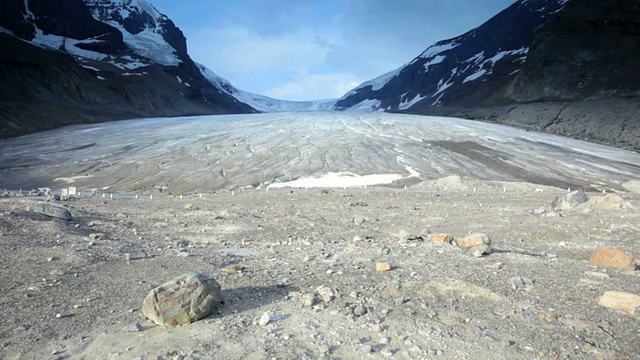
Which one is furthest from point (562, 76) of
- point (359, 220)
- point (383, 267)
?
point (383, 267)

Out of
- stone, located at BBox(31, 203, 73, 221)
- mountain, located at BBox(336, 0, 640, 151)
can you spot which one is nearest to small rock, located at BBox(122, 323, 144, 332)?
stone, located at BBox(31, 203, 73, 221)

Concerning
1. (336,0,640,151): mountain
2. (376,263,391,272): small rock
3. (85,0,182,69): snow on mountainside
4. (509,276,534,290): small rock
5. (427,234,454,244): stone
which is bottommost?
(427,234,454,244): stone

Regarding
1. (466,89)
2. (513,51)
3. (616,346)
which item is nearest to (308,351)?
(616,346)

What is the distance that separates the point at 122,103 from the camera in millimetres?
85750

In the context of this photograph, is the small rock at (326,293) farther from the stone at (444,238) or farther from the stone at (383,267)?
the stone at (444,238)

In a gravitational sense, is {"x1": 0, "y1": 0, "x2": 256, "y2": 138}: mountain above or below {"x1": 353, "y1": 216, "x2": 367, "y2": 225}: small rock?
above

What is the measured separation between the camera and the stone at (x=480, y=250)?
6699mm

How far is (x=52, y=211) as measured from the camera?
9586mm

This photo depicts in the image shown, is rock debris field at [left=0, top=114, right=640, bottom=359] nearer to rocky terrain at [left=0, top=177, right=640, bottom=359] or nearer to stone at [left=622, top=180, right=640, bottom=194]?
rocky terrain at [left=0, top=177, right=640, bottom=359]

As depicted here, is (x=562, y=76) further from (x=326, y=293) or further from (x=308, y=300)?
(x=308, y=300)

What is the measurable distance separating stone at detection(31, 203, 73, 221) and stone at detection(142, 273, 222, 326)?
6.69 metres

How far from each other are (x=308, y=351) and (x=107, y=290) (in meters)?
2.98

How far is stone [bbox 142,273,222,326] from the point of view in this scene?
4191 mm

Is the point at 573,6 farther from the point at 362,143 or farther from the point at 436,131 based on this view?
the point at 362,143
